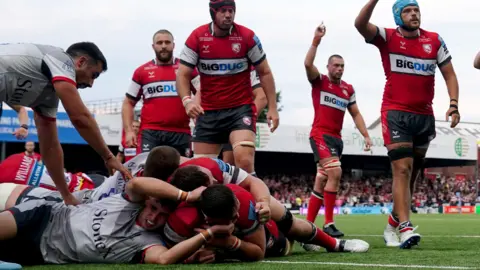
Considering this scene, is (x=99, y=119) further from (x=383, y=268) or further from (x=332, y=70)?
(x=383, y=268)

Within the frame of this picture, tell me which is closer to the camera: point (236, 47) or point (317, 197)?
point (236, 47)

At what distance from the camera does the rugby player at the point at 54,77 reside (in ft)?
17.6

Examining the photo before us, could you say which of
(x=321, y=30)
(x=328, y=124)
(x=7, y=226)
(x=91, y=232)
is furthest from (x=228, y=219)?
(x=328, y=124)

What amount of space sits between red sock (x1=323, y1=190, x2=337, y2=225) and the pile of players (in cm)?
421

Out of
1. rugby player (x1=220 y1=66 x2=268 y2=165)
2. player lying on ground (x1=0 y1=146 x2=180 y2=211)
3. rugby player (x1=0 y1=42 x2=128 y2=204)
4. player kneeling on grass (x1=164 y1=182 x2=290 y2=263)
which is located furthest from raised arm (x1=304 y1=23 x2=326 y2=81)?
player kneeling on grass (x1=164 y1=182 x2=290 y2=263)

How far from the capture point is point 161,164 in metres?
5.48

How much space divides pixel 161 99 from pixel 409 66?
3487 mm

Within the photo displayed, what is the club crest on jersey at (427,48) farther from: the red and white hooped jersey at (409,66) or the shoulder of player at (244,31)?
the shoulder of player at (244,31)

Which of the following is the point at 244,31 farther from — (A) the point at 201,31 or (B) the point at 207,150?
(B) the point at 207,150

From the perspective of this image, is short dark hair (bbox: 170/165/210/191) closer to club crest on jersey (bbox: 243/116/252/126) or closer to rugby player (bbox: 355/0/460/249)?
club crest on jersey (bbox: 243/116/252/126)

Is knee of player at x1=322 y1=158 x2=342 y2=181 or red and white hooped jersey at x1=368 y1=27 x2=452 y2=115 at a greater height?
red and white hooped jersey at x1=368 y1=27 x2=452 y2=115

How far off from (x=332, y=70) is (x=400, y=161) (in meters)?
3.20

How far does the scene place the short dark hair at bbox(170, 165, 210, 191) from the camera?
5297 mm

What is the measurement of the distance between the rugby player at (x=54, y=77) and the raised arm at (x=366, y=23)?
9.69ft
